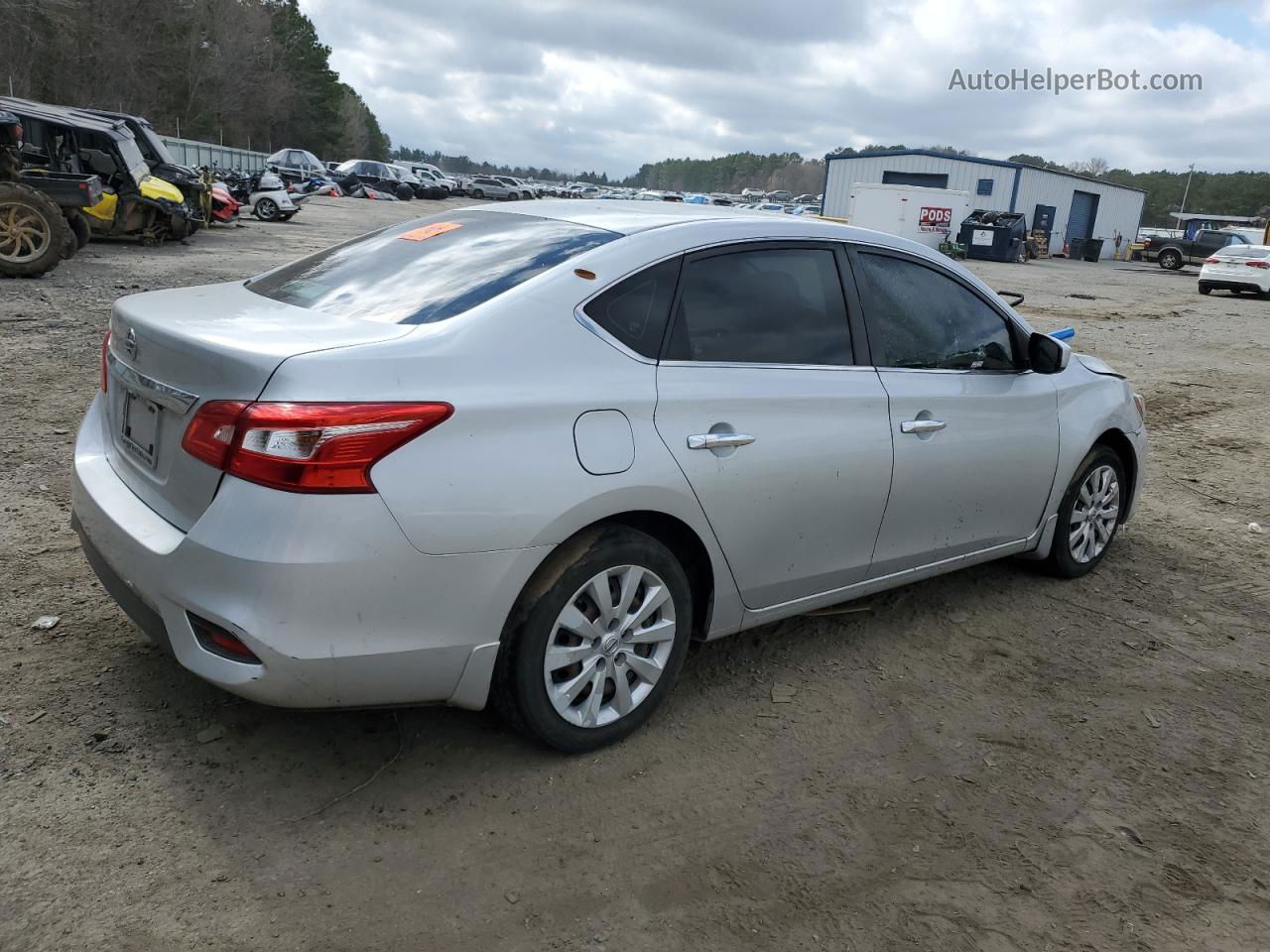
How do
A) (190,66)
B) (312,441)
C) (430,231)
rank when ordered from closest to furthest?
1. (312,441)
2. (430,231)
3. (190,66)

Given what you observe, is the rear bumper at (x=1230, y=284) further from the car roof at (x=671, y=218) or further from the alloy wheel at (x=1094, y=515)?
the car roof at (x=671, y=218)

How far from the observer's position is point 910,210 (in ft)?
120

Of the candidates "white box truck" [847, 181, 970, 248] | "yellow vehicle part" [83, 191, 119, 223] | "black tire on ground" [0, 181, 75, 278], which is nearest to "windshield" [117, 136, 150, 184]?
"yellow vehicle part" [83, 191, 119, 223]

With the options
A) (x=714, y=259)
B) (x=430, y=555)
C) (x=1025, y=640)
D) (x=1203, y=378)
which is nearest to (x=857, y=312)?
(x=714, y=259)

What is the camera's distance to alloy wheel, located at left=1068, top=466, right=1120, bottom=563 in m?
4.80

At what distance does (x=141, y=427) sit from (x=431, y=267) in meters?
0.99

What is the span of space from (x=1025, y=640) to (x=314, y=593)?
303 cm

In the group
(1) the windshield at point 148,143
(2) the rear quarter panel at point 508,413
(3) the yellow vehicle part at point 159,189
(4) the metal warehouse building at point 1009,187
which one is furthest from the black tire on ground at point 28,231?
(4) the metal warehouse building at point 1009,187

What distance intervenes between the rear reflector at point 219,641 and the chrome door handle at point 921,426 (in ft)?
7.70

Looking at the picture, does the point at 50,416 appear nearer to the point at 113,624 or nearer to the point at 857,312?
the point at 113,624

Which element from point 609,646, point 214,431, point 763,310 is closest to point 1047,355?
point 763,310

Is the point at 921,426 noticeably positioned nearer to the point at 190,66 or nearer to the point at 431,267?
the point at 431,267

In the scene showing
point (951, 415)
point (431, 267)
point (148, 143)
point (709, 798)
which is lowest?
point (709, 798)

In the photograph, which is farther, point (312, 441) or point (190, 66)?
point (190, 66)
